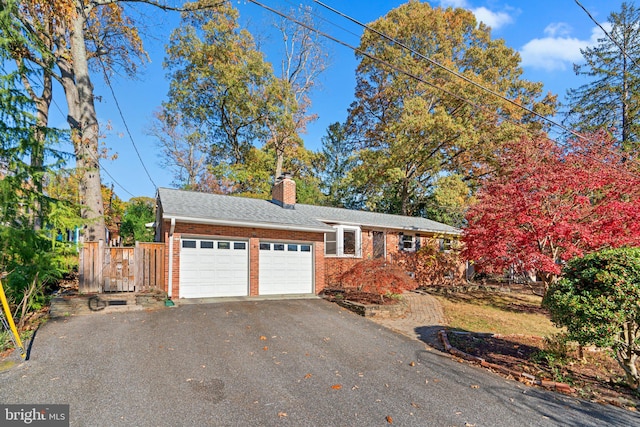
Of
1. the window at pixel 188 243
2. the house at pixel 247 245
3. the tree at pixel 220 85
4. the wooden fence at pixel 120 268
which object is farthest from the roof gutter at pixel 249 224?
the tree at pixel 220 85

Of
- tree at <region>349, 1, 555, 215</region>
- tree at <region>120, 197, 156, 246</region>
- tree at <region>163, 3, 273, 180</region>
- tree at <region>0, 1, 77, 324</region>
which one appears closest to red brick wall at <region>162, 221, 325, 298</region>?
tree at <region>0, 1, 77, 324</region>

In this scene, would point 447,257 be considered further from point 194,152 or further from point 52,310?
point 194,152

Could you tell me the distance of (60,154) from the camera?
24.6 feet

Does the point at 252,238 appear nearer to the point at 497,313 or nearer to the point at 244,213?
the point at 244,213

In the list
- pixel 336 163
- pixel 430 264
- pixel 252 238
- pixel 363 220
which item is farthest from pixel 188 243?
pixel 336 163

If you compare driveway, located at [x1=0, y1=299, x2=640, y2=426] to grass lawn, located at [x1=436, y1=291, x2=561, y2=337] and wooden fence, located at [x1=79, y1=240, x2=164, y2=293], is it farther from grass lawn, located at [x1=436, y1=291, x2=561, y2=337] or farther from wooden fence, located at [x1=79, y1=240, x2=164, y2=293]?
grass lawn, located at [x1=436, y1=291, x2=561, y2=337]

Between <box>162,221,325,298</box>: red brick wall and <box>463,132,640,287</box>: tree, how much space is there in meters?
5.87

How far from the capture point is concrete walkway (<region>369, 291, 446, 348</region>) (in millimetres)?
7586

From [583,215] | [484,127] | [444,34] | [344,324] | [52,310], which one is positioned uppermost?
[444,34]

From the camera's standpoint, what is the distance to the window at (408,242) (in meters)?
16.5

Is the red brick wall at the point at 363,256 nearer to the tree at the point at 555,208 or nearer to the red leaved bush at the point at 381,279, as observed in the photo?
the red leaved bush at the point at 381,279

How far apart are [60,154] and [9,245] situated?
2360mm

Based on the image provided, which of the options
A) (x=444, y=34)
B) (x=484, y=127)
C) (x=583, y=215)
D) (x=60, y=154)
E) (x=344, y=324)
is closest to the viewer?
(x=60, y=154)

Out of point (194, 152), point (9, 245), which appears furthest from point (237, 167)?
point (9, 245)
